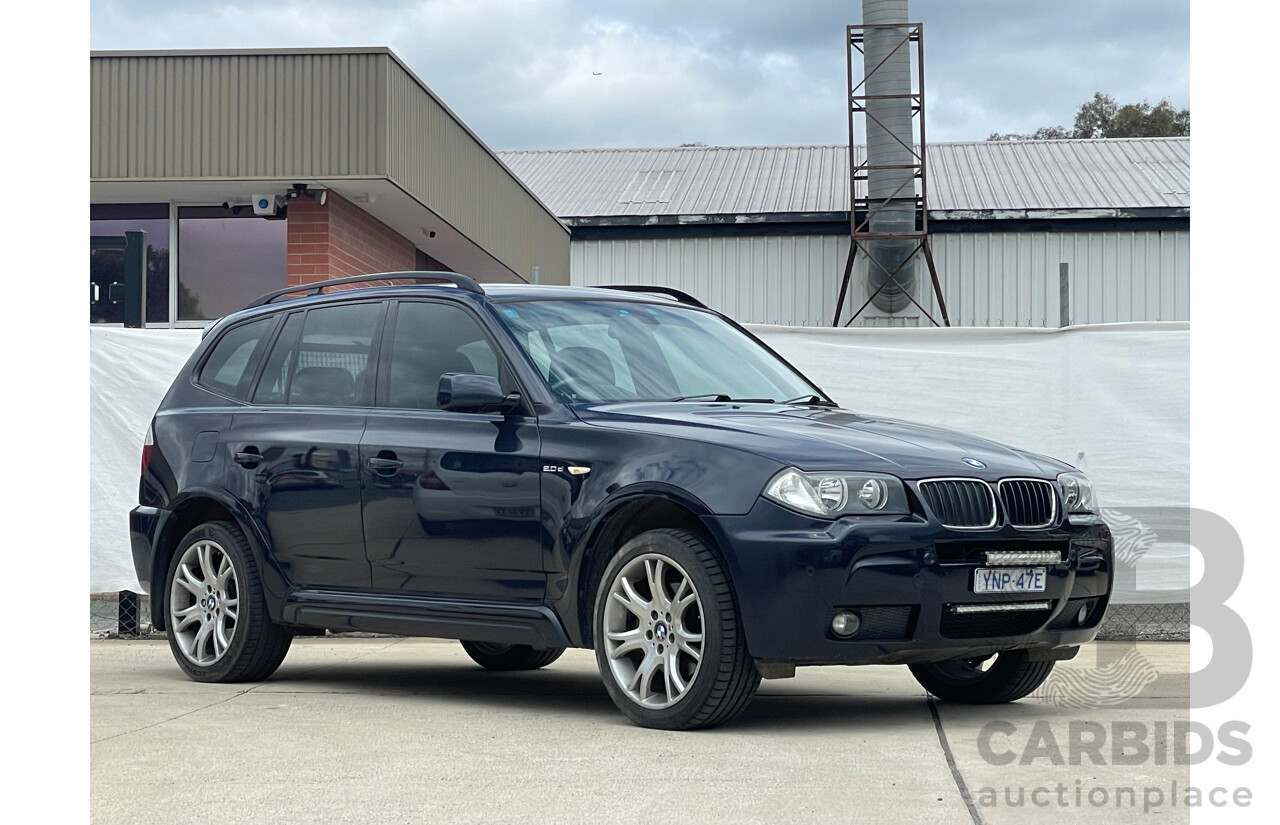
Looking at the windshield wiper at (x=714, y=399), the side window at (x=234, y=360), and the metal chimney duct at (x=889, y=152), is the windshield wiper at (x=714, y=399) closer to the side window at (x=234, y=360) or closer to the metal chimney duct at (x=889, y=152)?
the side window at (x=234, y=360)

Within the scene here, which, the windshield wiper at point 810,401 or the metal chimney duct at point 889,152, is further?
the metal chimney duct at point 889,152

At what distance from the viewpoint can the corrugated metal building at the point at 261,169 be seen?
14219 millimetres

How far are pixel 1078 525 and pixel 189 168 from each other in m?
10.1

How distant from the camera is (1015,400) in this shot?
10.5m

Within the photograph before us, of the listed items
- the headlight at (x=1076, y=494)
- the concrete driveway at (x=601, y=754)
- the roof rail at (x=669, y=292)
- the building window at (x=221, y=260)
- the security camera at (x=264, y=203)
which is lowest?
the concrete driveway at (x=601, y=754)

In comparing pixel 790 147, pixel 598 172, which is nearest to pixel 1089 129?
pixel 790 147

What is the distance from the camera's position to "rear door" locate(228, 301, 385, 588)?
24.4 ft

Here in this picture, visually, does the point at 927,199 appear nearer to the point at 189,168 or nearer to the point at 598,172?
the point at 598,172

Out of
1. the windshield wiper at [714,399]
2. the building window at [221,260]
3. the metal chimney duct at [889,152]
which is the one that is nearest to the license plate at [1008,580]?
the windshield wiper at [714,399]

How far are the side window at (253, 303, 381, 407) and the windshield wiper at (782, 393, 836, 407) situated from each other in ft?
6.64

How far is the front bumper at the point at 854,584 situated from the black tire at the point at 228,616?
2.88 m

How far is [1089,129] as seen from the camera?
61750 millimetres

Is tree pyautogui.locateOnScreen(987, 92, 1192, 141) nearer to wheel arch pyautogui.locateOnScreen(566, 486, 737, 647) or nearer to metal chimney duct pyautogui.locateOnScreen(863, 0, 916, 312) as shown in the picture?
metal chimney duct pyautogui.locateOnScreen(863, 0, 916, 312)

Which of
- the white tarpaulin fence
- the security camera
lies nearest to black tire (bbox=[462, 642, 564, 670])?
the white tarpaulin fence
